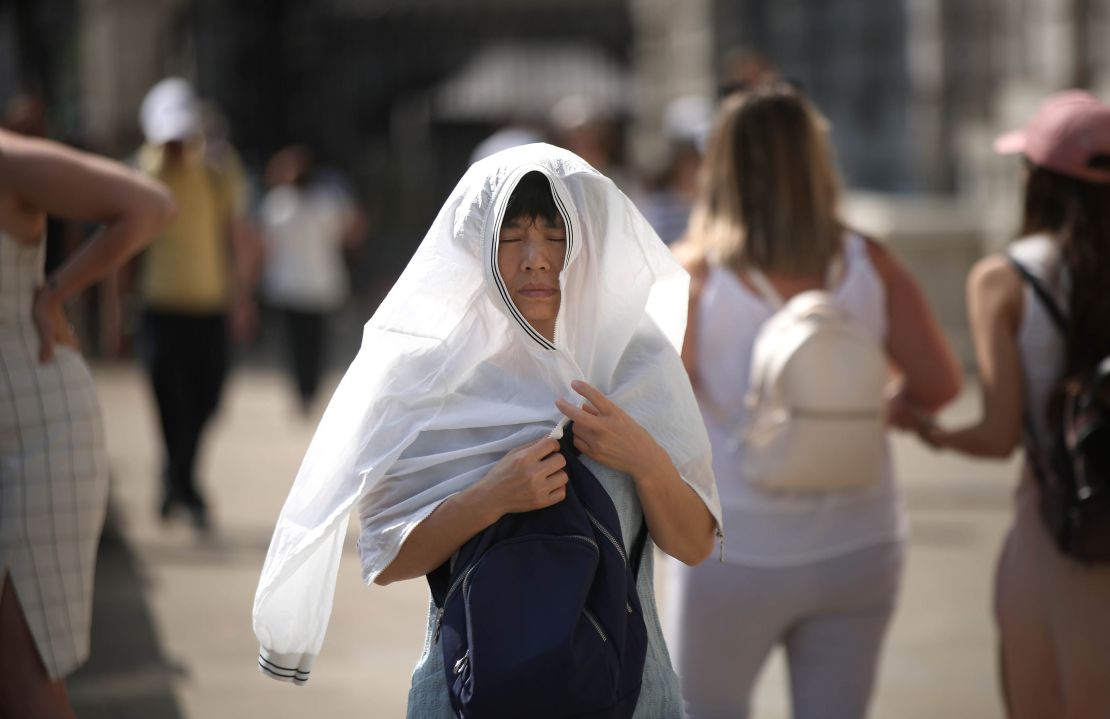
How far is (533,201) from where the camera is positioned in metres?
2.81

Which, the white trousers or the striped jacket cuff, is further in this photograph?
the white trousers

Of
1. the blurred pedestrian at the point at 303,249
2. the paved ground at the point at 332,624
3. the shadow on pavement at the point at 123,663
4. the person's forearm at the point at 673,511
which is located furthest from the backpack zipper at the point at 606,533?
the blurred pedestrian at the point at 303,249

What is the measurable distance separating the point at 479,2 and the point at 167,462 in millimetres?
22110

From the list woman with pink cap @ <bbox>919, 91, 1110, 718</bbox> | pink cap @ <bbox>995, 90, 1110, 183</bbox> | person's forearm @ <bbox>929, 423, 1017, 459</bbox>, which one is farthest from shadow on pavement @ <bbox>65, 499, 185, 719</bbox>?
pink cap @ <bbox>995, 90, 1110, 183</bbox>

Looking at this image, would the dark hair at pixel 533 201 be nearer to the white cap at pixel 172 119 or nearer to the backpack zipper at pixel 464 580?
the backpack zipper at pixel 464 580

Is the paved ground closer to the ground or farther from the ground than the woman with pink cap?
closer to the ground

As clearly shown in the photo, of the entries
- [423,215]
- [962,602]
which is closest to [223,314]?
[962,602]

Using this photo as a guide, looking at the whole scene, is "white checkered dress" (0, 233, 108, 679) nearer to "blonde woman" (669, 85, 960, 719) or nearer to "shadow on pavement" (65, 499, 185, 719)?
"blonde woman" (669, 85, 960, 719)

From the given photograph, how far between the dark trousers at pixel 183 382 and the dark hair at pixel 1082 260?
17.4 ft

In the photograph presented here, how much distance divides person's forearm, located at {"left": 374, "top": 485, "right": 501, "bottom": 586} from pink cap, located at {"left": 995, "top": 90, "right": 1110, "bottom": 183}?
1.72m

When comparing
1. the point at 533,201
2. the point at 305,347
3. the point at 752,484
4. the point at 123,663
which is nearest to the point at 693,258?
the point at 752,484

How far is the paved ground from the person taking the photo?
18.3ft

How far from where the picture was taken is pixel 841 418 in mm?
3709

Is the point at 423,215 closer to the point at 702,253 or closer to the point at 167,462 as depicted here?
the point at 167,462
